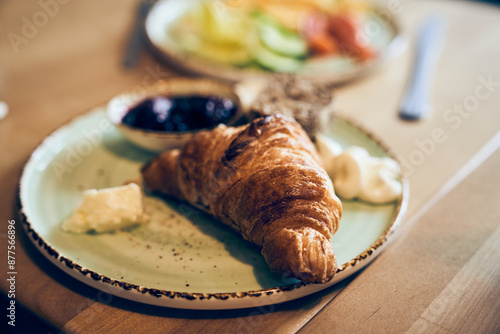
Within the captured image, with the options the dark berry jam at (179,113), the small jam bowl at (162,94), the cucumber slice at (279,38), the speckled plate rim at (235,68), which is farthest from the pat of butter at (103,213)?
the cucumber slice at (279,38)

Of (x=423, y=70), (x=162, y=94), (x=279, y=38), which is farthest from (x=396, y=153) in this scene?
(x=279, y=38)

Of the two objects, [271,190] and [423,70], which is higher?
[423,70]

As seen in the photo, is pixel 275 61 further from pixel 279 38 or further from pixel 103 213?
pixel 103 213

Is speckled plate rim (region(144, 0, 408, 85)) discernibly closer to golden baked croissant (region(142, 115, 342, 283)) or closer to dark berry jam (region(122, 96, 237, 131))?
dark berry jam (region(122, 96, 237, 131))

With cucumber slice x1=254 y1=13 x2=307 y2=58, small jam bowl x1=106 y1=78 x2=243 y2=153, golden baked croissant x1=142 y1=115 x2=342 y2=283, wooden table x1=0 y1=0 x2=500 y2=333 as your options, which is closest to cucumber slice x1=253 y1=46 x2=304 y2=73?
cucumber slice x1=254 y1=13 x2=307 y2=58

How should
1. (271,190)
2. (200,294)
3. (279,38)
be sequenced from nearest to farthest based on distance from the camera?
(200,294), (271,190), (279,38)

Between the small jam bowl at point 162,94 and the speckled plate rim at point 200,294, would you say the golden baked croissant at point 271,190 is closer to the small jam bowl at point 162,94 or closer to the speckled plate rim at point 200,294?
the speckled plate rim at point 200,294
